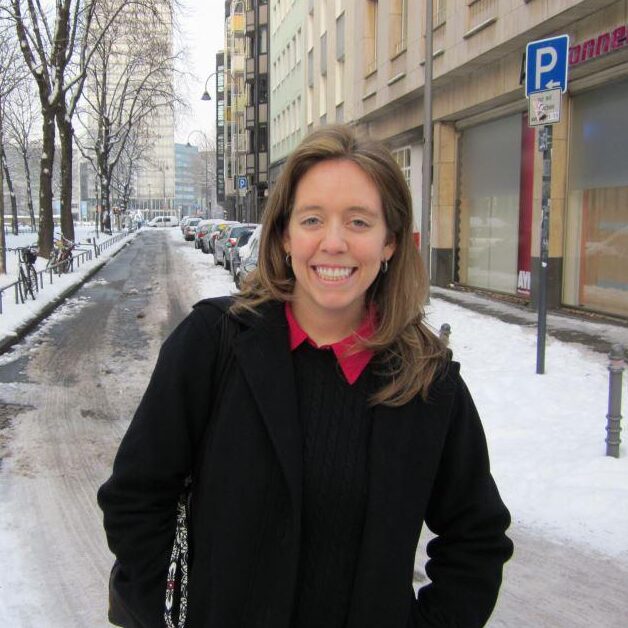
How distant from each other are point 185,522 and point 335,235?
0.77 meters

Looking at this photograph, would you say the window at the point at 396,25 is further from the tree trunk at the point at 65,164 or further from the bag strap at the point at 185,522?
the bag strap at the point at 185,522

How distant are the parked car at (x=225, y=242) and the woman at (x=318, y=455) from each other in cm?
2274

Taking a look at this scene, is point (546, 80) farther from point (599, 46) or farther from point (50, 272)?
point (50, 272)

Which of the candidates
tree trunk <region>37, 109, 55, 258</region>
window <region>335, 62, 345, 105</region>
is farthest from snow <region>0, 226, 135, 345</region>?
window <region>335, 62, 345, 105</region>

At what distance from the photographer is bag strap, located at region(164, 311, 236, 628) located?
164cm

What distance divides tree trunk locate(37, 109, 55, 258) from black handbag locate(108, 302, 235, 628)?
2448 centimetres

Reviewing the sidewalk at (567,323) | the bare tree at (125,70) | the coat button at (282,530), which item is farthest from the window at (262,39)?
the coat button at (282,530)

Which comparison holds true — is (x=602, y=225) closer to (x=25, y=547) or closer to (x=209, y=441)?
(x=25, y=547)

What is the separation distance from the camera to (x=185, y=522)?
1.72 metres

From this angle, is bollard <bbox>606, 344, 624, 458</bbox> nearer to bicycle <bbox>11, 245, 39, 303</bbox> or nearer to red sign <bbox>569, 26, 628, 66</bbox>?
red sign <bbox>569, 26, 628, 66</bbox>

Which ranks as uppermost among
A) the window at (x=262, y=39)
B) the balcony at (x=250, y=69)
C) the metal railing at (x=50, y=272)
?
the window at (x=262, y=39)

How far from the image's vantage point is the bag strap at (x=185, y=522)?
164 cm

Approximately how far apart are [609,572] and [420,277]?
9.81 feet

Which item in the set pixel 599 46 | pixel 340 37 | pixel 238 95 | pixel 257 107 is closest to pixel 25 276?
pixel 599 46
